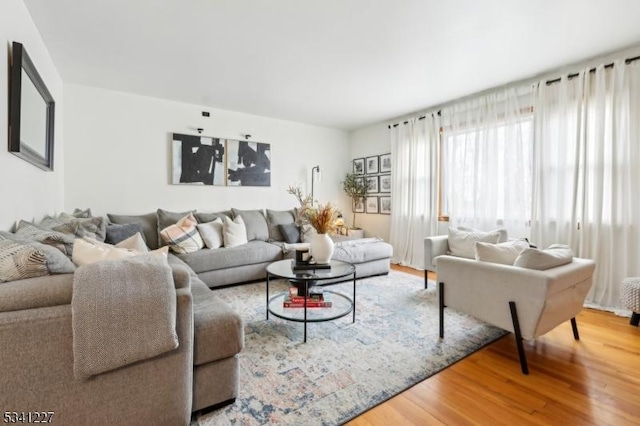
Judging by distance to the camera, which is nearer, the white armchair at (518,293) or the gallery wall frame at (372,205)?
the white armchair at (518,293)

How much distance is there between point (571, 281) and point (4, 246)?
2974mm

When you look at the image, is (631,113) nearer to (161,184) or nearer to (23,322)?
(23,322)

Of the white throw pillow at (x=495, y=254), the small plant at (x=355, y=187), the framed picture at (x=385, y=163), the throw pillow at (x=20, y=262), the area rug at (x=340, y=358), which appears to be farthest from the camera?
the small plant at (x=355, y=187)

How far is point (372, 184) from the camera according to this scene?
18.1 ft

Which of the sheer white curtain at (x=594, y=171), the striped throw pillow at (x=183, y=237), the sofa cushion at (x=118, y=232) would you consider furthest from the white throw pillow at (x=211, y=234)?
the sheer white curtain at (x=594, y=171)

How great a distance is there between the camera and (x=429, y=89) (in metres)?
3.72

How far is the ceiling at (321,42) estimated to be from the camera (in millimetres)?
2145

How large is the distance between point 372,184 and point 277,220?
6.45 ft

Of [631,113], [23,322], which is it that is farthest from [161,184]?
[631,113]

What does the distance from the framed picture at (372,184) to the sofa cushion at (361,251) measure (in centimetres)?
160

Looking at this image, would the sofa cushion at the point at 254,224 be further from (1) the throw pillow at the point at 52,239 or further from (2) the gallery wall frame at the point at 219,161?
(1) the throw pillow at the point at 52,239

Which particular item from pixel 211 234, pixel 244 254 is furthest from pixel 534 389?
pixel 211 234

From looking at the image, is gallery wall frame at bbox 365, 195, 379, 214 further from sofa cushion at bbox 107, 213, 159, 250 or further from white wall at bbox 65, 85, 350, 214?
sofa cushion at bbox 107, 213, 159, 250

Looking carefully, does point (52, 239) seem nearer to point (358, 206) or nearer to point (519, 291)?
point (519, 291)
